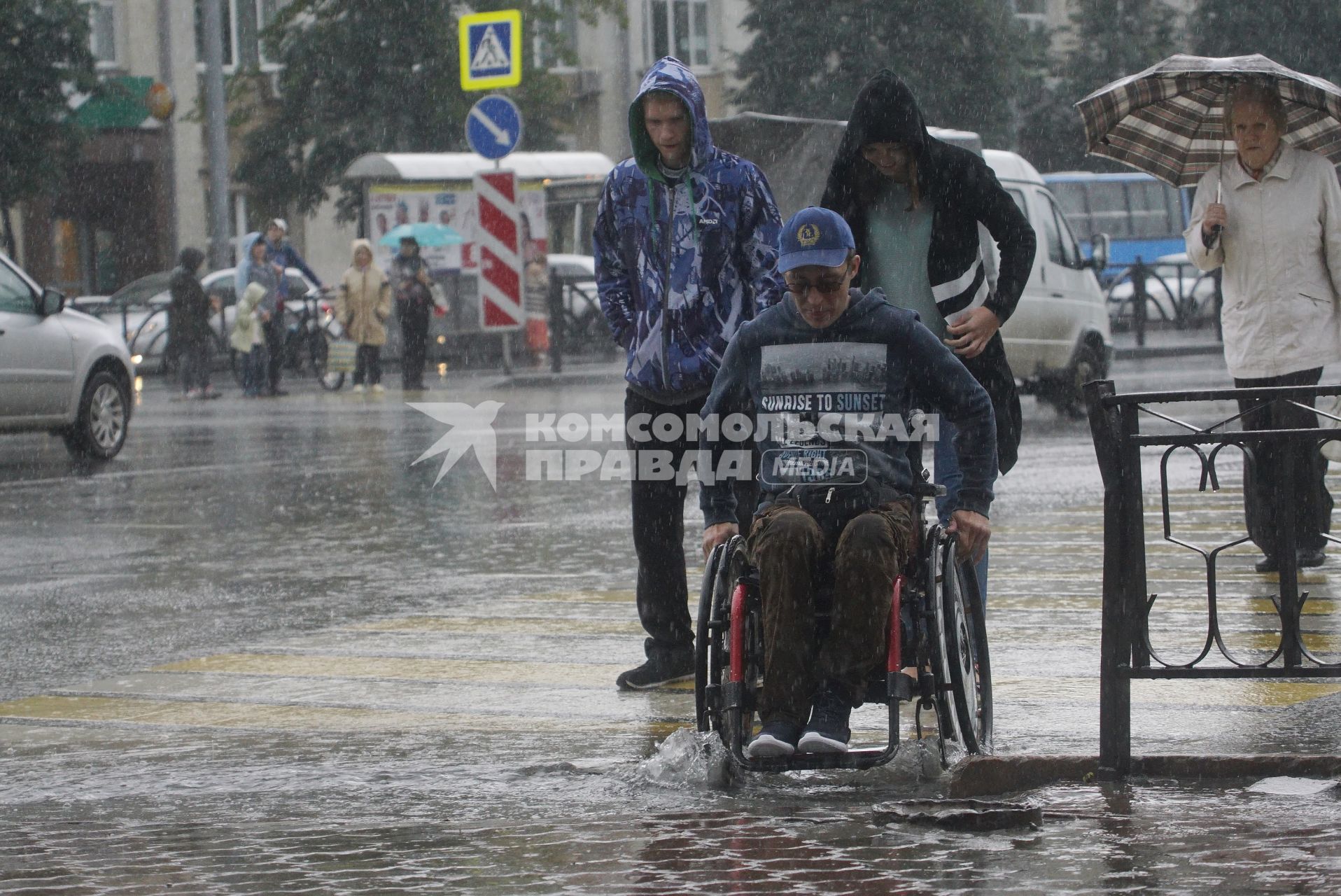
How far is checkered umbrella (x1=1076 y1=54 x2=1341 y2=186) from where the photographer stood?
342 inches

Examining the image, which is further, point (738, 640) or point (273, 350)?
point (273, 350)

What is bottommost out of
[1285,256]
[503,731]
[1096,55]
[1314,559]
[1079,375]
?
[503,731]

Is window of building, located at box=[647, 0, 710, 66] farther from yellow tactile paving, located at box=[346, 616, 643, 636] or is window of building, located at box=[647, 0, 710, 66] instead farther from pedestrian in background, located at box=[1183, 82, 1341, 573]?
yellow tactile paving, located at box=[346, 616, 643, 636]

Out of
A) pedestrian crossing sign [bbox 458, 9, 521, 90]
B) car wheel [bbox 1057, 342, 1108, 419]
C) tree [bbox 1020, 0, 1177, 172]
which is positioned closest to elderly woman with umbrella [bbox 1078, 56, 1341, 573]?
car wheel [bbox 1057, 342, 1108, 419]

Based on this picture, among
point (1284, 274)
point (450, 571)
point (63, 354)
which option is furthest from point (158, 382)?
point (1284, 274)

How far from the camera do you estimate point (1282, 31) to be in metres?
49.2

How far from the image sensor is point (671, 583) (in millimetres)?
6844

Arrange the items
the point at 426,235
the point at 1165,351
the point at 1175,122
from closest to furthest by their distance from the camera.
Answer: the point at 1175,122
the point at 1165,351
the point at 426,235

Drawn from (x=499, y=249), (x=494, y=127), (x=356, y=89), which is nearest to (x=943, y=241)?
Result: (x=499, y=249)

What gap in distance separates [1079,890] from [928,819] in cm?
63

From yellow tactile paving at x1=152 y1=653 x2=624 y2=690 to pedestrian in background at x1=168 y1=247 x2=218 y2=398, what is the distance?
61.1 feet

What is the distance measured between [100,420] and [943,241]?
11790mm

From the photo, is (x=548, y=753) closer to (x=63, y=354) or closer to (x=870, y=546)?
(x=870, y=546)

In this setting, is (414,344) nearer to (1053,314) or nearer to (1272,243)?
(1053,314)
